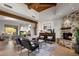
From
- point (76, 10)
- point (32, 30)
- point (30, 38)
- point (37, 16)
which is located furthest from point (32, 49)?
point (76, 10)

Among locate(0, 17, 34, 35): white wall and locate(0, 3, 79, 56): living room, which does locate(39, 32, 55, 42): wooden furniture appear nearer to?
locate(0, 3, 79, 56): living room

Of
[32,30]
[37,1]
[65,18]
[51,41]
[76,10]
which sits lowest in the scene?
[51,41]

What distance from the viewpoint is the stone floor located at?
2537 mm

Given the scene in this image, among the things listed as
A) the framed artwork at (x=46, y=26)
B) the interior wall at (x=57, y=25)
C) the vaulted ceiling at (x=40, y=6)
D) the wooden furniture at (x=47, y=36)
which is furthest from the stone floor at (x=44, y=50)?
the vaulted ceiling at (x=40, y=6)

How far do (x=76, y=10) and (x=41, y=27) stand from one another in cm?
95

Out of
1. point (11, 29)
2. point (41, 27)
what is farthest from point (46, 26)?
point (11, 29)

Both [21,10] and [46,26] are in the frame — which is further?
[46,26]

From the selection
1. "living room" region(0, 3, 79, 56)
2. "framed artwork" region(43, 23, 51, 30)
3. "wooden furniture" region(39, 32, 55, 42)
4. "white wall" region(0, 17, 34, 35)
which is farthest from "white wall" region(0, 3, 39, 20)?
"wooden furniture" region(39, 32, 55, 42)

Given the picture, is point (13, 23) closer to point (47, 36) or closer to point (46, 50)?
point (47, 36)

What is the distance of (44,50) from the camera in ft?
8.53

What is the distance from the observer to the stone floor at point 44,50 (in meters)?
2.54

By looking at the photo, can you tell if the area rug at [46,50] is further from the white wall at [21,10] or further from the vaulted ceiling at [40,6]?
the vaulted ceiling at [40,6]

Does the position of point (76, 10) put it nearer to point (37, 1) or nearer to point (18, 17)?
point (37, 1)

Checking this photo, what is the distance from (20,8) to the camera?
2672 millimetres
